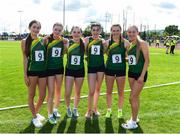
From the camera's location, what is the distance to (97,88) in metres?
7.34

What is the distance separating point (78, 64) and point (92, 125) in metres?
1.27

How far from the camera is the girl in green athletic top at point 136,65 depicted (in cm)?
613

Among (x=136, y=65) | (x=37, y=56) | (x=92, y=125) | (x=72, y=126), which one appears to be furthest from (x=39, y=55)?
(x=136, y=65)

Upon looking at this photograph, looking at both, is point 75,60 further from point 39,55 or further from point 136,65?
point 136,65

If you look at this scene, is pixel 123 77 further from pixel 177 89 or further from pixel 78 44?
pixel 177 89

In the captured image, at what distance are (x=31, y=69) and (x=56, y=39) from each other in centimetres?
82

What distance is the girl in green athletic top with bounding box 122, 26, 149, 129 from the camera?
20.1ft

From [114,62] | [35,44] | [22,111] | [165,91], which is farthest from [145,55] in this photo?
[165,91]

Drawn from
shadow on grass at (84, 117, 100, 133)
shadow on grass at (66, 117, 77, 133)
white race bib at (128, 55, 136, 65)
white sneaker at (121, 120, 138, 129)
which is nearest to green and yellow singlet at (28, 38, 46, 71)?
shadow on grass at (66, 117, 77, 133)

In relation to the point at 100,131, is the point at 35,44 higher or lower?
higher

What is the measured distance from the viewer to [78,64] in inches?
269

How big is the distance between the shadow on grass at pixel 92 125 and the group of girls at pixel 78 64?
0.72ft

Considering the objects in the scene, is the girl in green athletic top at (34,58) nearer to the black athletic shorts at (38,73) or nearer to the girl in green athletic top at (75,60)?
the black athletic shorts at (38,73)

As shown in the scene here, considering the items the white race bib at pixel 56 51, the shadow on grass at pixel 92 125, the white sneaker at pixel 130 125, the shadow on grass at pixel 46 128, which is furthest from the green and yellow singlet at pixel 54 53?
the white sneaker at pixel 130 125
